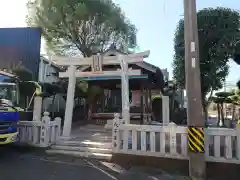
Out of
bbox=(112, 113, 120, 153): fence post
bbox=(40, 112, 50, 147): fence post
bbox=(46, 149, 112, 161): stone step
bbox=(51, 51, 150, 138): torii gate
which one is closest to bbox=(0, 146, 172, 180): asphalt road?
bbox=(46, 149, 112, 161): stone step

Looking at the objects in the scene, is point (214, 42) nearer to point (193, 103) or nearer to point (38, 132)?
point (193, 103)

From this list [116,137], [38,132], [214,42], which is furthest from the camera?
[214,42]

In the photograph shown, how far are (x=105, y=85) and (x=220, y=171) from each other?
9.77m

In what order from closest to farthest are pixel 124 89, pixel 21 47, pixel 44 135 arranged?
1. pixel 44 135
2. pixel 124 89
3. pixel 21 47

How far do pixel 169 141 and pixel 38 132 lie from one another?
454 centimetres

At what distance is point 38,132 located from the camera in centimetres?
841

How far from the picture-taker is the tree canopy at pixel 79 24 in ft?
68.5

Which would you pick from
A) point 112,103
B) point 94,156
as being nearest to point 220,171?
point 94,156

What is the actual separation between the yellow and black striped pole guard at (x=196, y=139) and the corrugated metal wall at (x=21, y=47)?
1473 cm

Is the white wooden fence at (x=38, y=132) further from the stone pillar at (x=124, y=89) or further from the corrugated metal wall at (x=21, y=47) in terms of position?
the corrugated metal wall at (x=21, y=47)

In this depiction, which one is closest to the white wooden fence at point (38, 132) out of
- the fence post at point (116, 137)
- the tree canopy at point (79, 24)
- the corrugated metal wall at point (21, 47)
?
the fence post at point (116, 137)

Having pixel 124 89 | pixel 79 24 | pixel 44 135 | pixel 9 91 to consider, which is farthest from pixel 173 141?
pixel 79 24

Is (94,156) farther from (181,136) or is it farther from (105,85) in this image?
(105,85)

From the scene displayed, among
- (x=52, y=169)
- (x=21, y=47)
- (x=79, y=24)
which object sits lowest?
(x=52, y=169)
